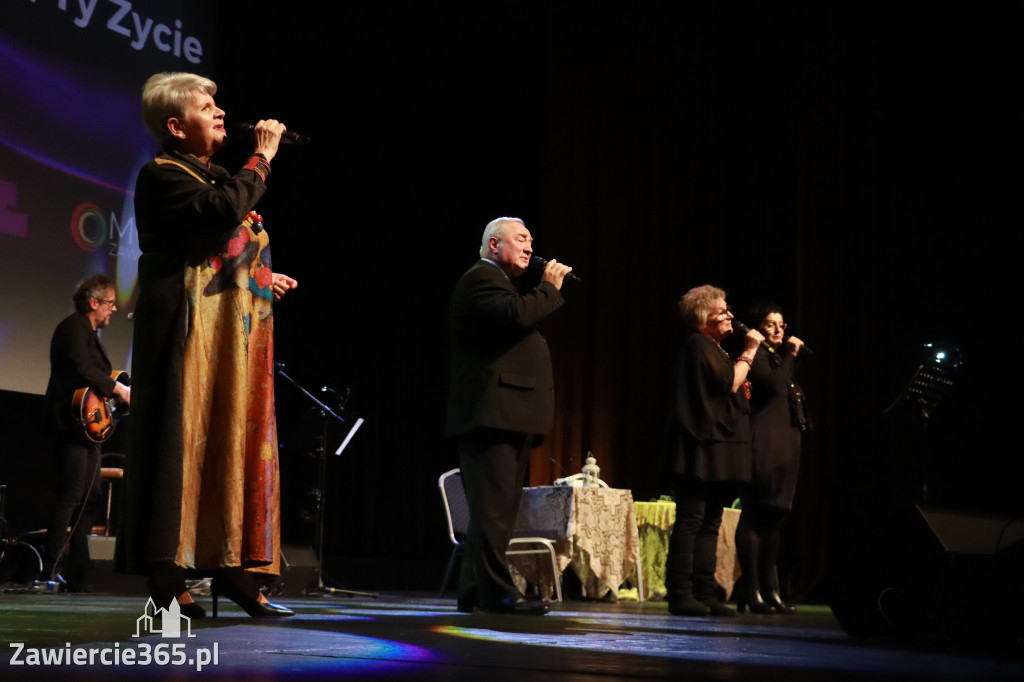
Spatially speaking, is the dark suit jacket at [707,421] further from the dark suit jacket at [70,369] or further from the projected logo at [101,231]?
the projected logo at [101,231]

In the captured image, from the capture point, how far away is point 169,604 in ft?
9.37

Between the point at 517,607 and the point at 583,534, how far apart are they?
279 cm

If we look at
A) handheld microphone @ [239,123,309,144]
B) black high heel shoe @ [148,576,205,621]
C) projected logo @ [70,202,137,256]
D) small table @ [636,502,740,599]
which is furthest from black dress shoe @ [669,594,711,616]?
projected logo @ [70,202,137,256]

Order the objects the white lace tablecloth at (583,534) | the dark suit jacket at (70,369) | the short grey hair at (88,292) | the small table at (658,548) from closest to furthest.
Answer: the dark suit jacket at (70,369)
the short grey hair at (88,292)
the white lace tablecloth at (583,534)
the small table at (658,548)

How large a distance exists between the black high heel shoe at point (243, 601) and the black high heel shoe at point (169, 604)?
0.07 m

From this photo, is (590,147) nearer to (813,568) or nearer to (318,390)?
(318,390)

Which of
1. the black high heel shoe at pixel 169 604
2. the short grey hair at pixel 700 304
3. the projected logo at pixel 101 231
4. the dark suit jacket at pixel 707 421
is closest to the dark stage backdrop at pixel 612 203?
the projected logo at pixel 101 231

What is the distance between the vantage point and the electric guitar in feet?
18.6

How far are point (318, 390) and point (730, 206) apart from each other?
11.6ft

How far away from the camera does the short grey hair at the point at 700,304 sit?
4941mm

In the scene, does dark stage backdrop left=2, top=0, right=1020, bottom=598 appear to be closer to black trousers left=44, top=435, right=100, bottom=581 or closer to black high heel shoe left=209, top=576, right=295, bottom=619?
black trousers left=44, top=435, right=100, bottom=581

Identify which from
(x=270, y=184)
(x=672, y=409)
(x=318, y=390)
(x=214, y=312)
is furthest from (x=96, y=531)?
(x=214, y=312)

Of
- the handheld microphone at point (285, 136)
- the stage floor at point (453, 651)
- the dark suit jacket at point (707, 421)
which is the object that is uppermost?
the handheld microphone at point (285, 136)

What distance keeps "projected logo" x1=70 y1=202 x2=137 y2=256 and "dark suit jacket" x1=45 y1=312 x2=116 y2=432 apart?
28.6 inches
